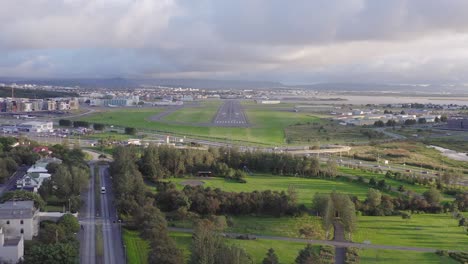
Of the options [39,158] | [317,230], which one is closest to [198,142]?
[39,158]

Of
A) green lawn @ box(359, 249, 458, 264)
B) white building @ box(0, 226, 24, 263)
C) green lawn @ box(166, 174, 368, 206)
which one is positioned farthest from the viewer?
green lawn @ box(166, 174, 368, 206)

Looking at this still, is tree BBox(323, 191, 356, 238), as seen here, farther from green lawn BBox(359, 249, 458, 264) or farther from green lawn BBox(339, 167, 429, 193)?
green lawn BBox(339, 167, 429, 193)

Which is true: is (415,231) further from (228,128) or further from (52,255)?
(228,128)

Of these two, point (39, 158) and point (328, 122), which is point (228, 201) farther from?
point (328, 122)

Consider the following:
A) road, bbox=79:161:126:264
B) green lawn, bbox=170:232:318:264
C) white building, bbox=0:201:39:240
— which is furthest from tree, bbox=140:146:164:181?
white building, bbox=0:201:39:240

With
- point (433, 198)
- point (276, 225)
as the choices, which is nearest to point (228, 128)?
point (433, 198)

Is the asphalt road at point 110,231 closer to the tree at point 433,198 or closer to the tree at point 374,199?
the tree at point 374,199
